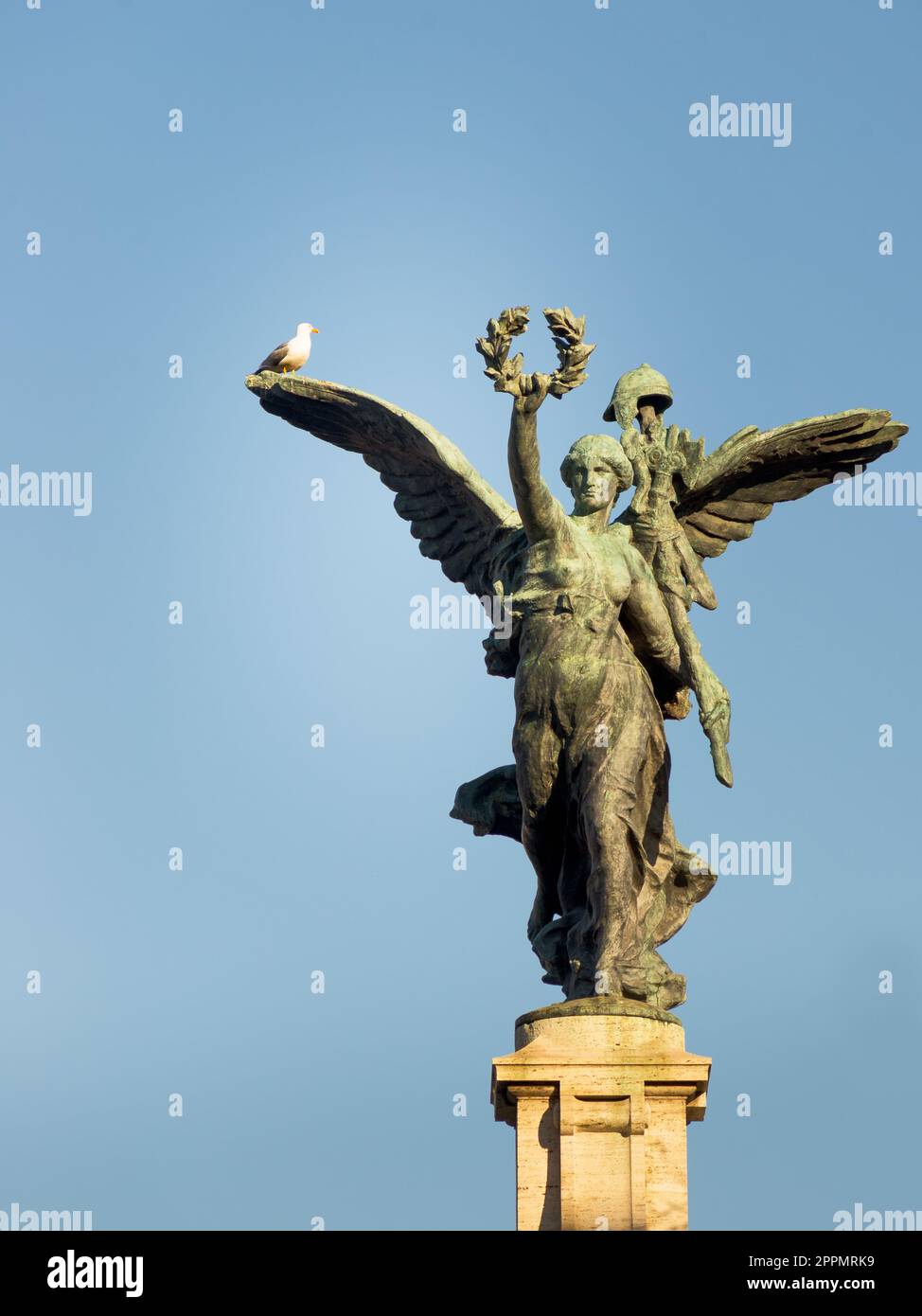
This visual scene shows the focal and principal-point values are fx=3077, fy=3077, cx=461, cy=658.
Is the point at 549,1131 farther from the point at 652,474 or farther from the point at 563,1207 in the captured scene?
the point at 652,474

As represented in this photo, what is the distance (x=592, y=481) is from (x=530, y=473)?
104 centimetres

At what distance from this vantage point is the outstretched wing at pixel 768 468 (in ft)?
81.4

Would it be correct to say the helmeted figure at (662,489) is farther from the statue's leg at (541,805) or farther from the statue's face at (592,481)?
the statue's leg at (541,805)

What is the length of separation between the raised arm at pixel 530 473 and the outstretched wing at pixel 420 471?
1009 millimetres

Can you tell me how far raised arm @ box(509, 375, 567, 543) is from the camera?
73.0 ft

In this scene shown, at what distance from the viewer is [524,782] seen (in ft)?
76.8

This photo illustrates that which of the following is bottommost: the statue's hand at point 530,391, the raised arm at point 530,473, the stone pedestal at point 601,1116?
the stone pedestal at point 601,1116

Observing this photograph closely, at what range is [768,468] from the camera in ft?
82.4

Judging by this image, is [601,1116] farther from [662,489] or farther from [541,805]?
[662,489]

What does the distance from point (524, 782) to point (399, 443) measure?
11.1 feet

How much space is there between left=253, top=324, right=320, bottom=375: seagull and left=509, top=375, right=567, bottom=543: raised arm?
148 inches

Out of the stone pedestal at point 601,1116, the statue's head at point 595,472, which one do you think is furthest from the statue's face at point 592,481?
the stone pedestal at point 601,1116

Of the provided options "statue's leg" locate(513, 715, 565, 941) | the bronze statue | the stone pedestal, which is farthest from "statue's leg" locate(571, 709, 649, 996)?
the stone pedestal

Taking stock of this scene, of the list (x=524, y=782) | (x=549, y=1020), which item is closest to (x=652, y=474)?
(x=524, y=782)
